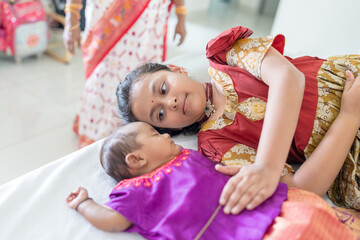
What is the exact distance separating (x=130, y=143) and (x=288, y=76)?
468 millimetres

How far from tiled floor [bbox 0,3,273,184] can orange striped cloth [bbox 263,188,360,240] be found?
138 cm

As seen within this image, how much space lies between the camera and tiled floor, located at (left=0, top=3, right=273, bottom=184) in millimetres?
1829

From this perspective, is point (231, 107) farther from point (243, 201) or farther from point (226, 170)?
point (243, 201)

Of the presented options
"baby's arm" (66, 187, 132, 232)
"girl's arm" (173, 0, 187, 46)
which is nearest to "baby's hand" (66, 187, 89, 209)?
"baby's arm" (66, 187, 132, 232)

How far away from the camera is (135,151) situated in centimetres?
86

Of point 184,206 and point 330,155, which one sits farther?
point 330,155

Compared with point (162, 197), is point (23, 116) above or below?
below

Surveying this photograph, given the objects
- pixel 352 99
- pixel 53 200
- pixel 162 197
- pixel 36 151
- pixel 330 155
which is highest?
pixel 352 99

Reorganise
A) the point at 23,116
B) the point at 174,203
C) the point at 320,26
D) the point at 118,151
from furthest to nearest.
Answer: the point at 23,116
the point at 320,26
the point at 118,151
the point at 174,203

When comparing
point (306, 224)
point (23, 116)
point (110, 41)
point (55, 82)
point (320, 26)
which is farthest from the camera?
point (55, 82)

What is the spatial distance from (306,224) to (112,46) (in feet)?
4.40

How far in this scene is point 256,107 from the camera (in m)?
1.01

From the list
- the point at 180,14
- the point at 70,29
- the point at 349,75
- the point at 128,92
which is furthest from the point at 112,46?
the point at 349,75

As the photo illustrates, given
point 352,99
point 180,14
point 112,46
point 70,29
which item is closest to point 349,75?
point 352,99
